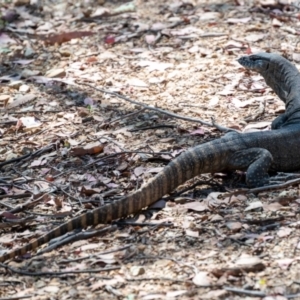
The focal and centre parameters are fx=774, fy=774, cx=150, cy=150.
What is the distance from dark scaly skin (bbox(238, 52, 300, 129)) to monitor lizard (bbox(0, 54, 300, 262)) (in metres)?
0.05

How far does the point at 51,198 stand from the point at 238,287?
79.0 inches

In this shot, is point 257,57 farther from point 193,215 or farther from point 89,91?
point 193,215

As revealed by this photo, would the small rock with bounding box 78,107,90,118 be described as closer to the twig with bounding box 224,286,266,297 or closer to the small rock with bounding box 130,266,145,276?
the small rock with bounding box 130,266,145,276

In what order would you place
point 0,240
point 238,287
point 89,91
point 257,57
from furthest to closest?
point 89,91, point 257,57, point 0,240, point 238,287

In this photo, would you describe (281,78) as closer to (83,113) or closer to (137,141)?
(137,141)

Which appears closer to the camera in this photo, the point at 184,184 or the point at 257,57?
the point at 184,184

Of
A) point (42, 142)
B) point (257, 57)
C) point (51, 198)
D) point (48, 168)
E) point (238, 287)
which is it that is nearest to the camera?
point (238, 287)

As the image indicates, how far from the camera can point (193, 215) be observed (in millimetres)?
5539

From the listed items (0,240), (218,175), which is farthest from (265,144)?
(0,240)

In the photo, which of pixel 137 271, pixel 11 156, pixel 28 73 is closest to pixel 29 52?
pixel 28 73

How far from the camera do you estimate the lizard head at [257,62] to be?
7703 mm

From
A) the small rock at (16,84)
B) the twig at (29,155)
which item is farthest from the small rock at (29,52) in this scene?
the twig at (29,155)

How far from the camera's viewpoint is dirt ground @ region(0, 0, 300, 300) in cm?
479

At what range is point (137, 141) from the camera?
23.0 feet
